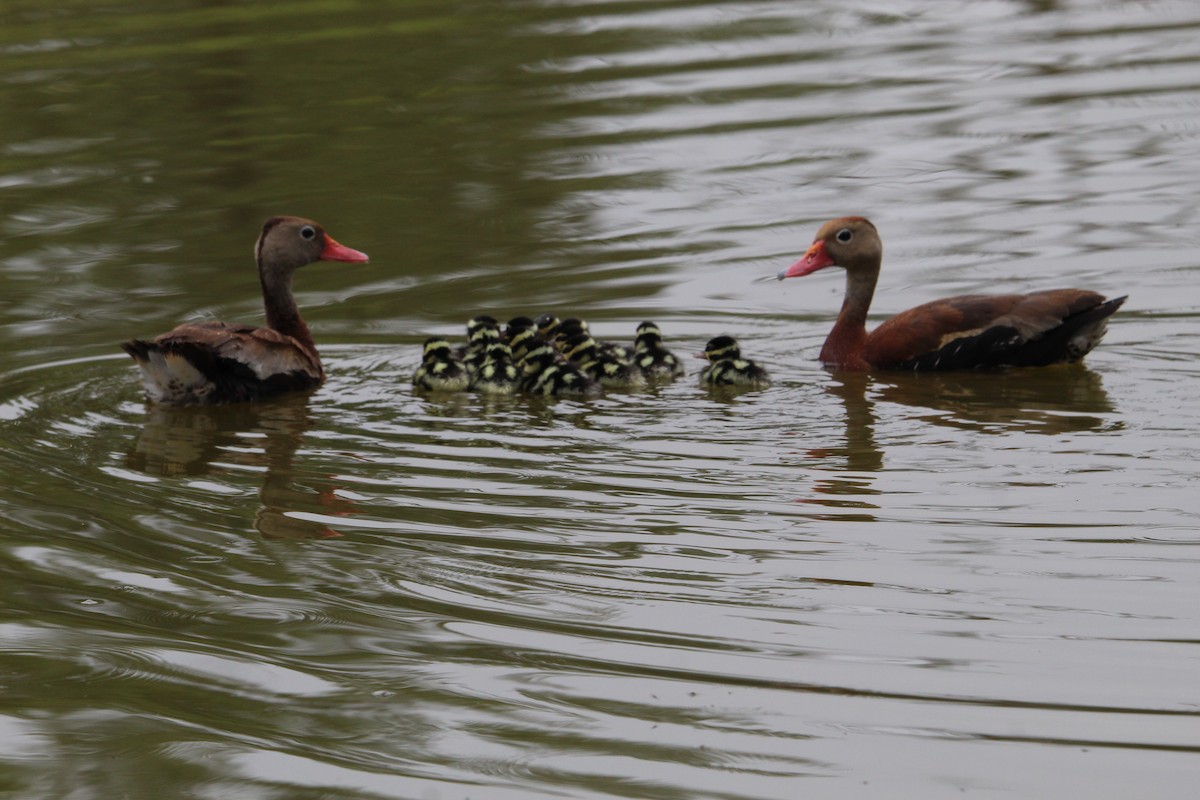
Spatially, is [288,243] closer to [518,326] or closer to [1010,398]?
[518,326]

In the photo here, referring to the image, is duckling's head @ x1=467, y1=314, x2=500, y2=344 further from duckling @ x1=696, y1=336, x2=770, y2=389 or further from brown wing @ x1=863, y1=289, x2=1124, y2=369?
brown wing @ x1=863, y1=289, x2=1124, y2=369

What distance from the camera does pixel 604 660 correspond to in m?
5.01

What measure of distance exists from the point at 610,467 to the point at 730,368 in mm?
1534

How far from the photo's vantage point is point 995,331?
8547 mm

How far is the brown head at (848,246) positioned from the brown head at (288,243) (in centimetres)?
236

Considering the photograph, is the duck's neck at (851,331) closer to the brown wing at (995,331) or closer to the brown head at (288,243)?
the brown wing at (995,331)

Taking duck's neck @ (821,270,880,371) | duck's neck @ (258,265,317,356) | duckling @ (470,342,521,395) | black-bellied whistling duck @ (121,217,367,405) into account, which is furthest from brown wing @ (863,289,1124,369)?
duck's neck @ (258,265,317,356)

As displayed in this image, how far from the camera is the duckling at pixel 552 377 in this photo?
841 cm

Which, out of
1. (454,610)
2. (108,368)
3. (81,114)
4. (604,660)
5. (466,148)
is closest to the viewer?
(604,660)

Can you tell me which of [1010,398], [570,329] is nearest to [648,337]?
[570,329]

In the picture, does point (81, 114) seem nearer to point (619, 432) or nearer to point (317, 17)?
point (317, 17)

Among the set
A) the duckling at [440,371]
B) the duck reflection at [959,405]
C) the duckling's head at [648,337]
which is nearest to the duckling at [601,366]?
the duckling's head at [648,337]

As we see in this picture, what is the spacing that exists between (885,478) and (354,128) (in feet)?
29.6

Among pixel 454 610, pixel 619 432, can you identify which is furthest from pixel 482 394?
pixel 454 610
